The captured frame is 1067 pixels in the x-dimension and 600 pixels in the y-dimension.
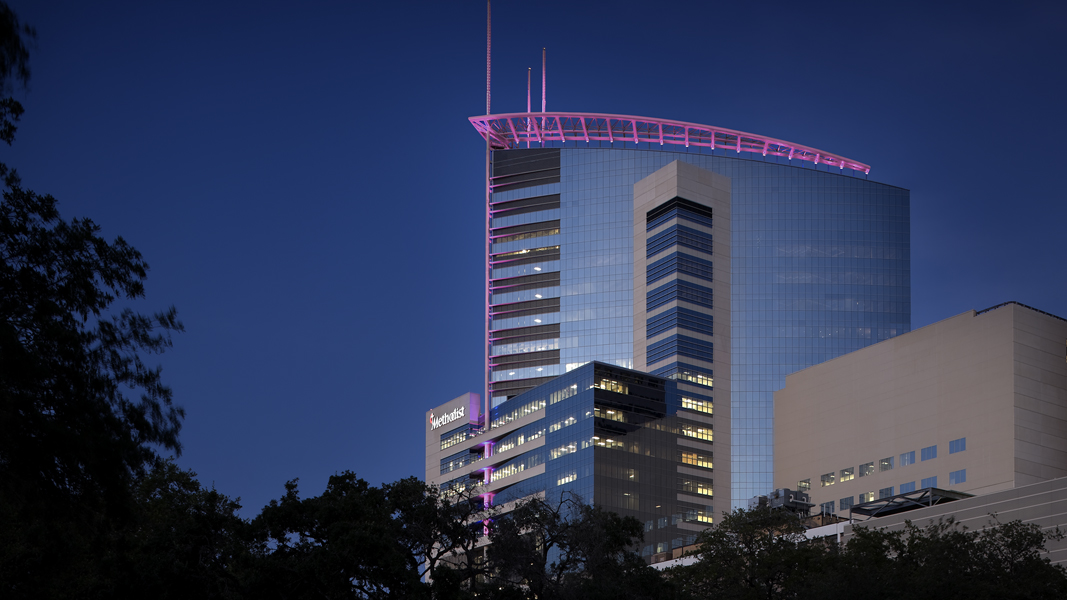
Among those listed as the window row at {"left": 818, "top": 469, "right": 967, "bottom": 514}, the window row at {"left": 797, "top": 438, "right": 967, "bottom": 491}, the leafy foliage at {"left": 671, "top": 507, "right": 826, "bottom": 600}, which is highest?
the window row at {"left": 797, "top": 438, "right": 967, "bottom": 491}

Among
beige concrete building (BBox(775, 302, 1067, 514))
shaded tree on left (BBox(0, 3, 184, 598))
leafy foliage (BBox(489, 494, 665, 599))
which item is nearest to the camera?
shaded tree on left (BBox(0, 3, 184, 598))

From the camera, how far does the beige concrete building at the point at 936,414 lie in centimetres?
14012

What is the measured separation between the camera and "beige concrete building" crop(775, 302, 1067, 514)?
140 metres

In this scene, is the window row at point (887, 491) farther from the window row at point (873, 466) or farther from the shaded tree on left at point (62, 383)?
the shaded tree on left at point (62, 383)

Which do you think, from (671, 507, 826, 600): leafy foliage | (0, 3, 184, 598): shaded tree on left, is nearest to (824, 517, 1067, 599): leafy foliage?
(671, 507, 826, 600): leafy foliage

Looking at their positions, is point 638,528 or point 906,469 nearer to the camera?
point 638,528

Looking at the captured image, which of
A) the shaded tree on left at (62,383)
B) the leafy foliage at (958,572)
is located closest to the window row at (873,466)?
the leafy foliage at (958,572)

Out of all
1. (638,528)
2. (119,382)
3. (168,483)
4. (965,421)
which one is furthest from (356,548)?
(965,421)

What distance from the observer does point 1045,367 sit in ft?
470

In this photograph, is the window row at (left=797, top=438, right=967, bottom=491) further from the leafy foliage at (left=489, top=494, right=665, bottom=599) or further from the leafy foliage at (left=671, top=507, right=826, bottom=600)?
the leafy foliage at (left=489, top=494, right=665, bottom=599)

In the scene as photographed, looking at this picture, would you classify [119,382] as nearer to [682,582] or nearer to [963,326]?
[682,582]

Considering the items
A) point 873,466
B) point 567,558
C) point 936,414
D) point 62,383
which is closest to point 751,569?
point 567,558

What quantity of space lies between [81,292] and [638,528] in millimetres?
42517

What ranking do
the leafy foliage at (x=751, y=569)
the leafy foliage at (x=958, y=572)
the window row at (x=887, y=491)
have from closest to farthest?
the leafy foliage at (x=958, y=572) → the leafy foliage at (x=751, y=569) → the window row at (x=887, y=491)
